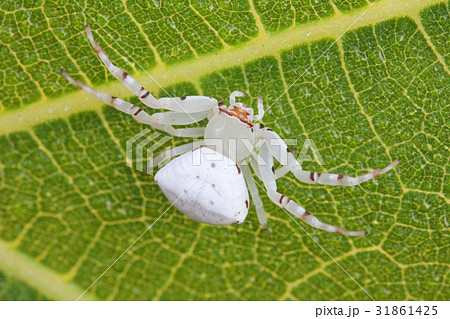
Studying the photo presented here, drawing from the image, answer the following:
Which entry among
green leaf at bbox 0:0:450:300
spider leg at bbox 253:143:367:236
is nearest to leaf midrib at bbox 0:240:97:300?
green leaf at bbox 0:0:450:300

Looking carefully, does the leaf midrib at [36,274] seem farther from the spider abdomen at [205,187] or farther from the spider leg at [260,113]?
the spider leg at [260,113]

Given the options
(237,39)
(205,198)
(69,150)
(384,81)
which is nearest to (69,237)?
(69,150)

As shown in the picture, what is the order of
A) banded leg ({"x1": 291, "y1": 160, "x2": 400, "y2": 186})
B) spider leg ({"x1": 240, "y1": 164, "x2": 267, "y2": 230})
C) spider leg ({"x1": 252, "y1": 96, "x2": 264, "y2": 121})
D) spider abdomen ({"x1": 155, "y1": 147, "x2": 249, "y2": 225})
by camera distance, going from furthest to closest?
spider leg ({"x1": 240, "y1": 164, "x2": 267, "y2": 230}), spider leg ({"x1": 252, "y1": 96, "x2": 264, "y2": 121}), banded leg ({"x1": 291, "y1": 160, "x2": 400, "y2": 186}), spider abdomen ({"x1": 155, "y1": 147, "x2": 249, "y2": 225})

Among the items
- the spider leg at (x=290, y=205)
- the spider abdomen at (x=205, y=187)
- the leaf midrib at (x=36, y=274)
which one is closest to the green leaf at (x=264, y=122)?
the leaf midrib at (x=36, y=274)

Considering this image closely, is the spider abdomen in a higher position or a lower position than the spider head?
lower

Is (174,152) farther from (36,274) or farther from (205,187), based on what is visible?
(36,274)

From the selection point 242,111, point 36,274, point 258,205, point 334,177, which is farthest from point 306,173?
point 36,274

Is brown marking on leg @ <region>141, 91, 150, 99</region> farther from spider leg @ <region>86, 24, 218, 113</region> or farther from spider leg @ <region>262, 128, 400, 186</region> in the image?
spider leg @ <region>262, 128, 400, 186</region>
